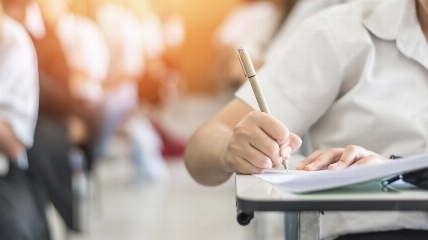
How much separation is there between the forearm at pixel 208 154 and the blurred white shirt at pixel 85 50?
3.07 feet

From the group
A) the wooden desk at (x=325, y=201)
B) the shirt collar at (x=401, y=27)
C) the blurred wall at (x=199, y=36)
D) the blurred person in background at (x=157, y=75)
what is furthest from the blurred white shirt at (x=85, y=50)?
the blurred wall at (x=199, y=36)

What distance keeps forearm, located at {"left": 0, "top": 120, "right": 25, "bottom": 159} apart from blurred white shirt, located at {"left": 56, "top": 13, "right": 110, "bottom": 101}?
541 millimetres

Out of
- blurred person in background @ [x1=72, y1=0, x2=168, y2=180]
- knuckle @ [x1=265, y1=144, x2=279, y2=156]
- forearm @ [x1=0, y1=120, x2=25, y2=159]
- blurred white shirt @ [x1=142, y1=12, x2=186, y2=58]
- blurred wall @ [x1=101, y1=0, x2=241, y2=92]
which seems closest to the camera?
knuckle @ [x1=265, y1=144, x2=279, y2=156]

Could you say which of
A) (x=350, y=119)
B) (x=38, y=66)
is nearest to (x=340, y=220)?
(x=350, y=119)

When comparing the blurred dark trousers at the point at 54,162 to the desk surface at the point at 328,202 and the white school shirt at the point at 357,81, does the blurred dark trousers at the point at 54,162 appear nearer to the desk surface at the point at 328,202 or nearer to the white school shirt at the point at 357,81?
the white school shirt at the point at 357,81

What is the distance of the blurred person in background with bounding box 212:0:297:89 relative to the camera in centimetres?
210

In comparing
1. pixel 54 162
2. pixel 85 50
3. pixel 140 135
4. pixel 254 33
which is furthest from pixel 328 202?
A: pixel 140 135

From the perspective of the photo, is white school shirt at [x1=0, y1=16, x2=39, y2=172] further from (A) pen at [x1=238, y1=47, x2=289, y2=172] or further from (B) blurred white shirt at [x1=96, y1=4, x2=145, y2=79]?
(B) blurred white shirt at [x1=96, y1=4, x2=145, y2=79]

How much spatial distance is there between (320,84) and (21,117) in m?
0.65

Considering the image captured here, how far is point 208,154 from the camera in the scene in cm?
79

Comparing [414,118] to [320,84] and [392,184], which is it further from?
[392,184]

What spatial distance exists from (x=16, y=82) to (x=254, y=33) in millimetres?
1790

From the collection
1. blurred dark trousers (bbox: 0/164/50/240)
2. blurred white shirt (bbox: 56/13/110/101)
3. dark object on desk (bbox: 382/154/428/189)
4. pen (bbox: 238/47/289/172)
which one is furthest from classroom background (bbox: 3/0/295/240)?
dark object on desk (bbox: 382/154/428/189)

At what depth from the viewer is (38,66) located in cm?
149
